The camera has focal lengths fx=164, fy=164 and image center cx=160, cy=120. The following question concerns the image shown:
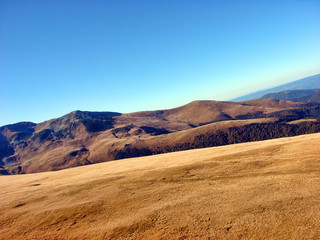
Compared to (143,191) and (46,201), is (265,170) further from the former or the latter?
(46,201)

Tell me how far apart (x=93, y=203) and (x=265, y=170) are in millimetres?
18269

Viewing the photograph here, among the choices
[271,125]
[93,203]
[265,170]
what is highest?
[93,203]

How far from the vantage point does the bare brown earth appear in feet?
32.5

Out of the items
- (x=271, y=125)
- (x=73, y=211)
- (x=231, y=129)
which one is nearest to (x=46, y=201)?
(x=73, y=211)

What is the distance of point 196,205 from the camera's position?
12.9m

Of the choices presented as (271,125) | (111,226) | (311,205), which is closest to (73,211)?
(111,226)

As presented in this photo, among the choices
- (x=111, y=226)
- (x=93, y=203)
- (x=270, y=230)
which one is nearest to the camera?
(x=270, y=230)

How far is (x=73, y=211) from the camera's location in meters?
15.6

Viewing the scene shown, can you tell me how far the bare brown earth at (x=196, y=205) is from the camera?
9914 mm

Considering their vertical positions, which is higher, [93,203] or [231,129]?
[93,203]

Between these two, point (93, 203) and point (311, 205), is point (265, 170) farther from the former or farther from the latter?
point (93, 203)

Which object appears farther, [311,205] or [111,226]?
[111,226]

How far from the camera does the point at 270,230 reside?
9133 mm

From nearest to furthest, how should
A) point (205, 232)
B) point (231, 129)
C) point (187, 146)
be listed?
point (205, 232) < point (187, 146) < point (231, 129)
